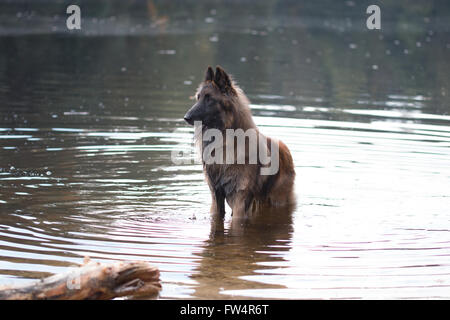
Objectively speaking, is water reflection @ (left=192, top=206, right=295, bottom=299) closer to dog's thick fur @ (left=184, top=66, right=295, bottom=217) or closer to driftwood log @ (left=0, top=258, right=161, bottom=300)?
dog's thick fur @ (left=184, top=66, right=295, bottom=217)

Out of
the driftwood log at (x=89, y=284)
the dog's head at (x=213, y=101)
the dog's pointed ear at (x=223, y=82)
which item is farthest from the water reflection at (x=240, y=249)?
the dog's pointed ear at (x=223, y=82)

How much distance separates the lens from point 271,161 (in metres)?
8.46

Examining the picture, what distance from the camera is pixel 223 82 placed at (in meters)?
7.67

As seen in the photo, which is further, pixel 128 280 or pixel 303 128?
pixel 303 128

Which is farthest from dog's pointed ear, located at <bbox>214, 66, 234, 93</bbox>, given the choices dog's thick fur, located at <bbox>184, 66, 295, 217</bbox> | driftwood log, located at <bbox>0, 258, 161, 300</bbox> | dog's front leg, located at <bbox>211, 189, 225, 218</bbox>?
driftwood log, located at <bbox>0, 258, 161, 300</bbox>

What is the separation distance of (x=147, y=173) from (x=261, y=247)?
349cm

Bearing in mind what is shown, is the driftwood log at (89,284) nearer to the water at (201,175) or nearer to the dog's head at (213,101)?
the water at (201,175)

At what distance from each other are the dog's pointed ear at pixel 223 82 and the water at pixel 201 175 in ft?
4.91

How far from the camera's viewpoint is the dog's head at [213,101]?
7.65 m
